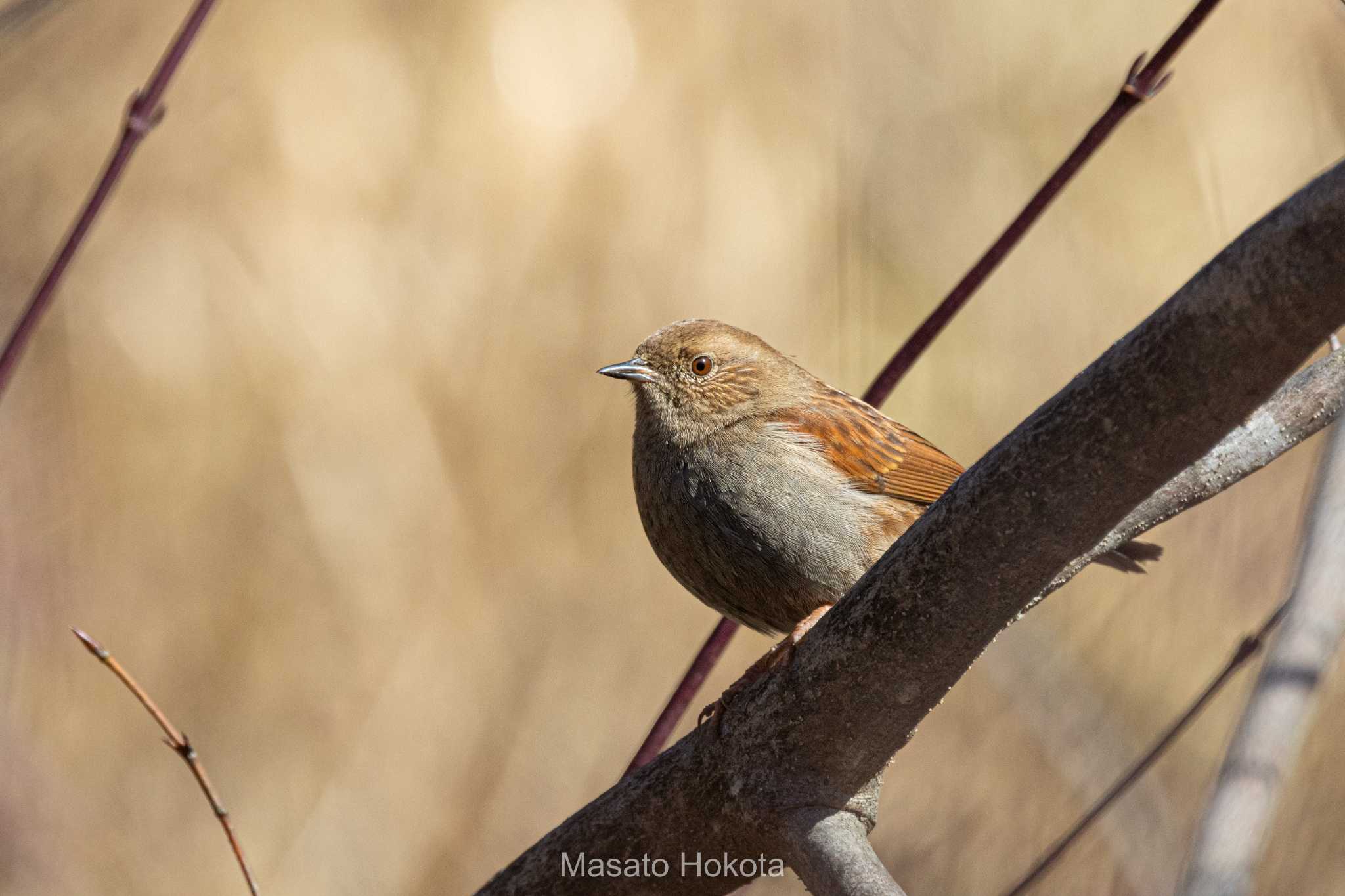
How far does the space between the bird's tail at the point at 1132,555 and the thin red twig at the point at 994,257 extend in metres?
1.22

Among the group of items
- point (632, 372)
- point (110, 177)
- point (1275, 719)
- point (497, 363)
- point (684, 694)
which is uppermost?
point (497, 363)

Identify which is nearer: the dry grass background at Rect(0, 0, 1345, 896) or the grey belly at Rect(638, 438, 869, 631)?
the grey belly at Rect(638, 438, 869, 631)

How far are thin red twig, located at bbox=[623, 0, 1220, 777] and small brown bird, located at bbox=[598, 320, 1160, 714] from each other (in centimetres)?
33

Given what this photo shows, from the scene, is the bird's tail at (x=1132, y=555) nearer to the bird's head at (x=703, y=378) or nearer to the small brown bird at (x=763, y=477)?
the small brown bird at (x=763, y=477)

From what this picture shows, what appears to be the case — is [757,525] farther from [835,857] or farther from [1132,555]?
[835,857]

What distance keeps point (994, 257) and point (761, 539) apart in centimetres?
115

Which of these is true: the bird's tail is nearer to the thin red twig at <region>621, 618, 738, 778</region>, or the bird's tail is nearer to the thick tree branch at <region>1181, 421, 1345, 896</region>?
the thin red twig at <region>621, 618, 738, 778</region>

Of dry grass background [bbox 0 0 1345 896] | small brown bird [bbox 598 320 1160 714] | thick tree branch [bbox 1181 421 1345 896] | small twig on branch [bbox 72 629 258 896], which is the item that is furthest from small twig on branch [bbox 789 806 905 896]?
dry grass background [bbox 0 0 1345 896]

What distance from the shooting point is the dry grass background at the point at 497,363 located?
6371 millimetres

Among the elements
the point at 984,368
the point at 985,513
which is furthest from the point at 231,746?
the point at 985,513

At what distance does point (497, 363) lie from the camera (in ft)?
23.5

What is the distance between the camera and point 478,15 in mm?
7191

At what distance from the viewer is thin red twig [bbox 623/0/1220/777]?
92.2 inches

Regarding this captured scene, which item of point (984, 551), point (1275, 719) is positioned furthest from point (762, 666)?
point (1275, 719)
